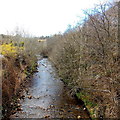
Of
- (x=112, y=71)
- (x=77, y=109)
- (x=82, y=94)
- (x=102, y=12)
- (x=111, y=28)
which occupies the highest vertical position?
(x=102, y=12)

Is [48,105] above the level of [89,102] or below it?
below

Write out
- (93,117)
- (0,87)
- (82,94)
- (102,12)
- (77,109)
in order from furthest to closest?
(82,94), (77,109), (0,87), (93,117), (102,12)

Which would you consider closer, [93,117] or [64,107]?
[93,117]

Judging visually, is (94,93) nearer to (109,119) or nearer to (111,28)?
(109,119)

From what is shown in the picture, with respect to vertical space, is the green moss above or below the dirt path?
above

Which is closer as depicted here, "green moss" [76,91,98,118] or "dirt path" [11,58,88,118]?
"green moss" [76,91,98,118]

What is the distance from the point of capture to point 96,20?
627 centimetres

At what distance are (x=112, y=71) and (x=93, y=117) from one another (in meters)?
2.32

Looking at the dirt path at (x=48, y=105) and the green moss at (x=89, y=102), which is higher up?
the green moss at (x=89, y=102)

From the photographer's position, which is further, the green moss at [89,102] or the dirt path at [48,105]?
the dirt path at [48,105]

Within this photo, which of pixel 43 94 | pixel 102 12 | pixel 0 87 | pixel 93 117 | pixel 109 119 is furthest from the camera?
pixel 43 94

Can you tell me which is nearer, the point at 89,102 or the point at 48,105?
the point at 89,102

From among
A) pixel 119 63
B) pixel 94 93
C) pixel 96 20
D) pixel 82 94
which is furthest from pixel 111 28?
pixel 82 94

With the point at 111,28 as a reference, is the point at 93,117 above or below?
below
